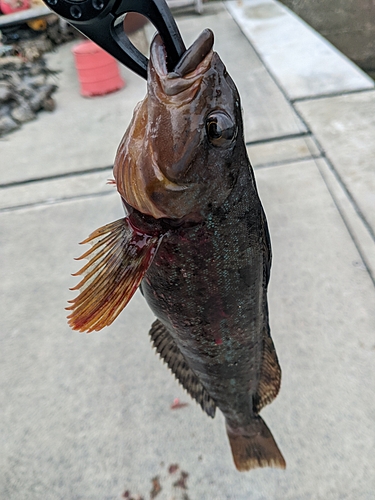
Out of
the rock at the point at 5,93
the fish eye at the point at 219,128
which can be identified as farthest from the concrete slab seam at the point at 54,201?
the fish eye at the point at 219,128

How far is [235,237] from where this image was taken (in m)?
0.92

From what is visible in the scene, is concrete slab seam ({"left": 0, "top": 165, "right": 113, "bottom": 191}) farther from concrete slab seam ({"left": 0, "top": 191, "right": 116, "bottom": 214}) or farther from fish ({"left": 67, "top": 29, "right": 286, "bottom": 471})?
fish ({"left": 67, "top": 29, "right": 286, "bottom": 471})

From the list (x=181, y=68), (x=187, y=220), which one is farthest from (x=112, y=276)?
(x=181, y=68)

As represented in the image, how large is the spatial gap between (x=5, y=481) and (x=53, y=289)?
1053 mm

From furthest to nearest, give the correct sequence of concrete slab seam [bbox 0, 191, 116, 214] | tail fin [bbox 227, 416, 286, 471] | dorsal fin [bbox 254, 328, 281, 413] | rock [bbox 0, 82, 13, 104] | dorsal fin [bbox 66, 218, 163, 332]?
1. rock [bbox 0, 82, 13, 104]
2. concrete slab seam [bbox 0, 191, 116, 214]
3. tail fin [bbox 227, 416, 286, 471]
4. dorsal fin [bbox 254, 328, 281, 413]
5. dorsal fin [bbox 66, 218, 163, 332]

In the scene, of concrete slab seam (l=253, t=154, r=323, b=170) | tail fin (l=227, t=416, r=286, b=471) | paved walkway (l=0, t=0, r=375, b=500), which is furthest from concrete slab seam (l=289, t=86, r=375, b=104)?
tail fin (l=227, t=416, r=286, b=471)

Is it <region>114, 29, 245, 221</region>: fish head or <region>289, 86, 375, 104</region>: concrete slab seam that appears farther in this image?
<region>289, 86, 375, 104</region>: concrete slab seam

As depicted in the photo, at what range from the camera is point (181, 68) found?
75 centimetres

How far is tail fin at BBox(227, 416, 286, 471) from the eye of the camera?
1.50 m

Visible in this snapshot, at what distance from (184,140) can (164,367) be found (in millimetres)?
1409

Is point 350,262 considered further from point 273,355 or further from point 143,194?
point 143,194

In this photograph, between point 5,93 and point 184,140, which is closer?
point 184,140

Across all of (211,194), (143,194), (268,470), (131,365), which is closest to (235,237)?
(211,194)

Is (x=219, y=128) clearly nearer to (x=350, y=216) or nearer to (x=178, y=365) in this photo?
(x=178, y=365)
